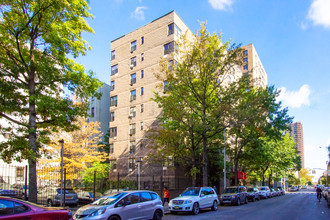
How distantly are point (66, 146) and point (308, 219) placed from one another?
2553 centimetres

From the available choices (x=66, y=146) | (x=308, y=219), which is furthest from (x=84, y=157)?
(x=308, y=219)

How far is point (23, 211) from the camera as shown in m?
7.73

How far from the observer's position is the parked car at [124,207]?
10.3 meters

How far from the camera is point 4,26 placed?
12.4 m

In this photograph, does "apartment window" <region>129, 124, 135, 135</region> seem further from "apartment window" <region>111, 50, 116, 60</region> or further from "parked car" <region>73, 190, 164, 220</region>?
"parked car" <region>73, 190, 164, 220</region>

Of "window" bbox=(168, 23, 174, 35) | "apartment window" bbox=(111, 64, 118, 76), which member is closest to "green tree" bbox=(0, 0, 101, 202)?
"window" bbox=(168, 23, 174, 35)

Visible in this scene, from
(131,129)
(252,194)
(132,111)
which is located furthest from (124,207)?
(132,111)

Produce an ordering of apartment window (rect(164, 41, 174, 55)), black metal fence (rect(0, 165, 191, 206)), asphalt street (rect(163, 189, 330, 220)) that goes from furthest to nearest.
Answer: apartment window (rect(164, 41, 174, 55)) → black metal fence (rect(0, 165, 191, 206)) → asphalt street (rect(163, 189, 330, 220))

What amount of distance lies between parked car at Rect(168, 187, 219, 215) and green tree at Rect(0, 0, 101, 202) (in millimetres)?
7755

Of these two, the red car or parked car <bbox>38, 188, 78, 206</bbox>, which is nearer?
the red car

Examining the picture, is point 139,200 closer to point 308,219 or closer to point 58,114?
point 58,114

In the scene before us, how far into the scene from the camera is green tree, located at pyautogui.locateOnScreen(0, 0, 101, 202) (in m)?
12.5

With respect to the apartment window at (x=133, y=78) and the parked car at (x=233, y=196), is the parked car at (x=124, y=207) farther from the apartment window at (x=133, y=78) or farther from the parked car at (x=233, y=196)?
the apartment window at (x=133, y=78)

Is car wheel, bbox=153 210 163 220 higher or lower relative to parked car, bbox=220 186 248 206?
higher
